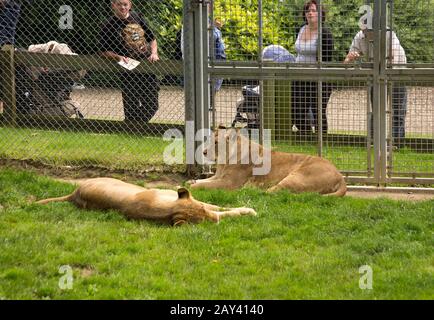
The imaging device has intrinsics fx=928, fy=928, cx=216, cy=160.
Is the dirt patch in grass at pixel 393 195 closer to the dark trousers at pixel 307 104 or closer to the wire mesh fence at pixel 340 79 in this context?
the wire mesh fence at pixel 340 79

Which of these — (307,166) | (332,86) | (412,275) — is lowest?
(412,275)

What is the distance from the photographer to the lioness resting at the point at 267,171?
32.9 ft

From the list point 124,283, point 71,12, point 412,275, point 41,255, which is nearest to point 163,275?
point 124,283

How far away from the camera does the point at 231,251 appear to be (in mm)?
7625

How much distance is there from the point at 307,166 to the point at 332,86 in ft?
4.06

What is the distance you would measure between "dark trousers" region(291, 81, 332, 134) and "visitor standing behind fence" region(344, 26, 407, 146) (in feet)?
1.67

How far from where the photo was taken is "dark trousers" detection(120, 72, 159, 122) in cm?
1193

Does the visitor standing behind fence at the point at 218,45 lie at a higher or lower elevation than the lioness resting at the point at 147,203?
higher

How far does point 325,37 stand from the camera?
10836 mm

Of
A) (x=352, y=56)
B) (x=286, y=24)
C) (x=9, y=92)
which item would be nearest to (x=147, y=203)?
(x=352, y=56)

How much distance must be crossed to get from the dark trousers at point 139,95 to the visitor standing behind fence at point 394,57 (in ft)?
8.71

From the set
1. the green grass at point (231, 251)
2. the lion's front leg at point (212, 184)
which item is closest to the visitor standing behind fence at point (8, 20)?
the green grass at point (231, 251)

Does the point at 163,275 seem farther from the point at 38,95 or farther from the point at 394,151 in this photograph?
the point at 38,95

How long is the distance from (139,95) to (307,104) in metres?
2.33
